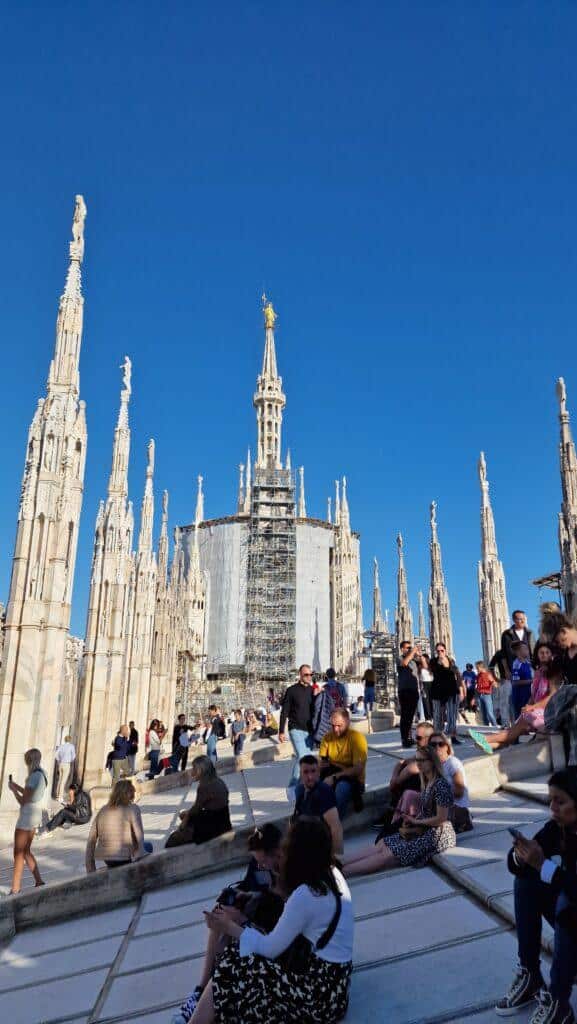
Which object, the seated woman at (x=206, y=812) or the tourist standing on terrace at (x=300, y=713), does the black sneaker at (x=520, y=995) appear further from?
the tourist standing on terrace at (x=300, y=713)

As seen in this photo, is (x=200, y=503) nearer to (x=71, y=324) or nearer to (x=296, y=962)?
(x=71, y=324)

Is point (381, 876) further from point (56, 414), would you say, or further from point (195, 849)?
point (56, 414)

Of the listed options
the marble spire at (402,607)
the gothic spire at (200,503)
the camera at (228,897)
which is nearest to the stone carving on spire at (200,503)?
the gothic spire at (200,503)

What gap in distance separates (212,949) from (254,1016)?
494 mm

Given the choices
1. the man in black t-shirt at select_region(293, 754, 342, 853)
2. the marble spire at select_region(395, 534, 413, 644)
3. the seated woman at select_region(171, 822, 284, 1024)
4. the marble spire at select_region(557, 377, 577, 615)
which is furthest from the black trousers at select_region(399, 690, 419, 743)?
the marble spire at select_region(395, 534, 413, 644)

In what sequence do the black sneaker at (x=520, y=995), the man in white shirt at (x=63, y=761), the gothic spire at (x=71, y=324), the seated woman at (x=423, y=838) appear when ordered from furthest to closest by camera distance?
the gothic spire at (x=71, y=324) → the man in white shirt at (x=63, y=761) → the seated woman at (x=423, y=838) → the black sneaker at (x=520, y=995)

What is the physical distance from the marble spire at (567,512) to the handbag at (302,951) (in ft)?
52.3

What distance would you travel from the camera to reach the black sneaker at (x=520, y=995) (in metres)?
3.22

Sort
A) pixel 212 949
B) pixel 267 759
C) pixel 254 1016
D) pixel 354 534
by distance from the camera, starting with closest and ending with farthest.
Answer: pixel 254 1016 → pixel 212 949 → pixel 267 759 → pixel 354 534

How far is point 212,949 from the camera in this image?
3.67 metres

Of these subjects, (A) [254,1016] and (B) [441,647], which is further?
(B) [441,647]

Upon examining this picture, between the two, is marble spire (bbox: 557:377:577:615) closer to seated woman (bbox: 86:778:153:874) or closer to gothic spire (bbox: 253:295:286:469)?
seated woman (bbox: 86:778:153:874)

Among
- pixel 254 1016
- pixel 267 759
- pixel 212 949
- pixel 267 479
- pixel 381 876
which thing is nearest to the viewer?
pixel 254 1016

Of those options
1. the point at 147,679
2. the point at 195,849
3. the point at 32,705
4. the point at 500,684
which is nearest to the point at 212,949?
the point at 195,849
